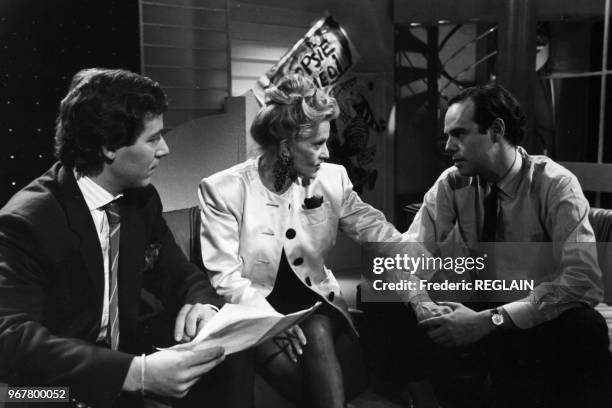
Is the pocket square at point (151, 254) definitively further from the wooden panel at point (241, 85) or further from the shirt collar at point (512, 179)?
the wooden panel at point (241, 85)

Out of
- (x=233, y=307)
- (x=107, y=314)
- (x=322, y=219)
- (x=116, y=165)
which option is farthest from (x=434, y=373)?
(x=116, y=165)

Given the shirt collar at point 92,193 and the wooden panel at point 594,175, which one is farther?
the wooden panel at point 594,175

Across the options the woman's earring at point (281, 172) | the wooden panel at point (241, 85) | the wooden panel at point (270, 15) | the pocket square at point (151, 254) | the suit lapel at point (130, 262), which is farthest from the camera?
the wooden panel at point (270, 15)

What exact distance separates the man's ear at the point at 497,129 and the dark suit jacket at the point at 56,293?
3.55ft

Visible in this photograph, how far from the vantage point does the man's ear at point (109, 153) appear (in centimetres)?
121

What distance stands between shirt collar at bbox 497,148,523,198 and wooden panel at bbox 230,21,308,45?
67.8 inches

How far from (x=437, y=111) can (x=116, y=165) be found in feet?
9.59

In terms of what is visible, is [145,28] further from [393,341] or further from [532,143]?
[532,143]

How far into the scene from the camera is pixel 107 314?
1.26 m

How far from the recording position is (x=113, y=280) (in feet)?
4.16

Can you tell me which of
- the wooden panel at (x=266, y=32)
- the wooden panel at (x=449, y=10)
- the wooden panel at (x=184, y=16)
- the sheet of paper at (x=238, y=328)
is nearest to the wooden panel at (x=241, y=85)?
the wooden panel at (x=266, y=32)

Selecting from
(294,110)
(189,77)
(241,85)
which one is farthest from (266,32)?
(294,110)

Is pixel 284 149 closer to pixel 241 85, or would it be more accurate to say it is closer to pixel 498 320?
pixel 498 320

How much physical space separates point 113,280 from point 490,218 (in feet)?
3.58
